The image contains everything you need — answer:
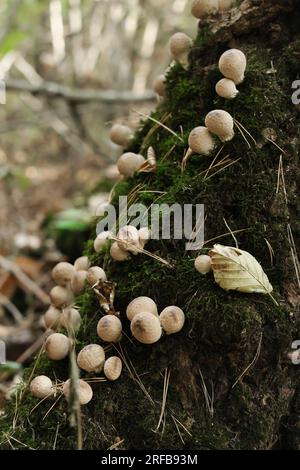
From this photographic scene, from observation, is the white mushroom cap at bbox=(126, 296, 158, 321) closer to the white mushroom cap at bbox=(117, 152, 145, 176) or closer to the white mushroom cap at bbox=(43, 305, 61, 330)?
the white mushroom cap at bbox=(43, 305, 61, 330)

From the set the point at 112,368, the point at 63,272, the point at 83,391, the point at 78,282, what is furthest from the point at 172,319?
the point at 63,272

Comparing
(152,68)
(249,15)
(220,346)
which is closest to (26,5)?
(152,68)

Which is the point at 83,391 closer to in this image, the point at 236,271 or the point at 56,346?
the point at 56,346

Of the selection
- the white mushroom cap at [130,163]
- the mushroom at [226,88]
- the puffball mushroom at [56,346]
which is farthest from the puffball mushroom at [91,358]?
the mushroom at [226,88]

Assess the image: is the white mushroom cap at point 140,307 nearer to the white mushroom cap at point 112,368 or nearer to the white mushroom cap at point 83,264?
the white mushroom cap at point 112,368

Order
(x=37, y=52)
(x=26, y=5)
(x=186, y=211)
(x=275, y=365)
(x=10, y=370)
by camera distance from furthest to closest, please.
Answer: (x=37, y=52) < (x=26, y=5) < (x=10, y=370) < (x=186, y=211) < (x=275, y=365)

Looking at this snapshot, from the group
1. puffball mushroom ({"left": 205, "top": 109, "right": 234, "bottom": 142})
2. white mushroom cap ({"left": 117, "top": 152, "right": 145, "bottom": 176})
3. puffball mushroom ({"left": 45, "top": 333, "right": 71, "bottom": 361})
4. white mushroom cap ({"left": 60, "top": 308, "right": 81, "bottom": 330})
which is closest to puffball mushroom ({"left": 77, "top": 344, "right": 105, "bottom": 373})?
puffball mushroom ({"left": 45, "top": 333, "right": 71, "bottom": 361})

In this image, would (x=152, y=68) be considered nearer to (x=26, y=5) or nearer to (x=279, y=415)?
(x=26, y=5)
